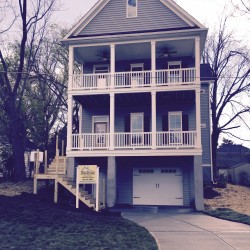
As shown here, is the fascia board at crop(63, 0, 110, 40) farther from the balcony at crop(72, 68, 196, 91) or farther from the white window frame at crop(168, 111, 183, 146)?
the white window frame at crop(168, 111, 183, 146)

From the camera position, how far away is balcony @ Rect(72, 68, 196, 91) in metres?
19.5

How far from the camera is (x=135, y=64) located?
2244 centimetres

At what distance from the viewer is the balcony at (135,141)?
61.3 ft

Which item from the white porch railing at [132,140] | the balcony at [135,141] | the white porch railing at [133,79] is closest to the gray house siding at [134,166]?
the white porch railing at [132,140]

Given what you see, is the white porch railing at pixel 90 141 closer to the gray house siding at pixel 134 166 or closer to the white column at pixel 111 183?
the white column at pixel 111 183

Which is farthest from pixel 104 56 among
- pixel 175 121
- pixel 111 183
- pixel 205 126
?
pixel 205 126

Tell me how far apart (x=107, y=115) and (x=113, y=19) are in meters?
6.09

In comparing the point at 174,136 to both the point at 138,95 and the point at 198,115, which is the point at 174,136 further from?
the point at 138,95

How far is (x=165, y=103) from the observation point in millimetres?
21656

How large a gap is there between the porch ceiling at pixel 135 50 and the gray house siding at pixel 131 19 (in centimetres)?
99

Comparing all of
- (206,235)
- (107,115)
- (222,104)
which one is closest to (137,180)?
(107,115)

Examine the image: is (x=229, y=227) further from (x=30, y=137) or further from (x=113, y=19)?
(x=30, y=137)

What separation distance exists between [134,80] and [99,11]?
16.8 ft

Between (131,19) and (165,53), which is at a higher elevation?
(131,19)
